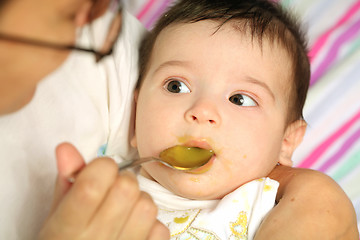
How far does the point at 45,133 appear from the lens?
50 cm

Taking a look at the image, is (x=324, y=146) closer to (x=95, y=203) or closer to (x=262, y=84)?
(x=262, y=84)

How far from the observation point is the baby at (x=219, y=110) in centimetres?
82

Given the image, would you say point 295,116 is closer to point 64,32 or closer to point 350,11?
point 350,11

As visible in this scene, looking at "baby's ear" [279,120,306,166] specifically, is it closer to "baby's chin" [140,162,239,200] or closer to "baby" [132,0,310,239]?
"baby" [132,0,310,239]

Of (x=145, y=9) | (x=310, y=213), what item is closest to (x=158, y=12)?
(x=145, y=9)

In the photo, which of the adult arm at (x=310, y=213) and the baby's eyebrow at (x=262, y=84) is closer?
the adult arm at (x=310, y=213)

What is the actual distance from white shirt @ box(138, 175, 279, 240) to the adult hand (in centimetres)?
31

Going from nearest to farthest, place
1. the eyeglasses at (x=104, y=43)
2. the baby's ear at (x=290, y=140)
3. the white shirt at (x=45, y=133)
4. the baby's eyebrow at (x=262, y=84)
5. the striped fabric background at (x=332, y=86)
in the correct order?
the eyeglasses at (x=104, y=43)
the white shirt at (x=45, y=133)
the baby's eyebrow at (x=262, y=84)
the baby's ear at (x=290, y=140)
the striped fabric background at (x=332, y=86)

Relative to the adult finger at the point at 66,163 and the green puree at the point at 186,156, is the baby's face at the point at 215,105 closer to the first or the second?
the green puree at the point at 186,156

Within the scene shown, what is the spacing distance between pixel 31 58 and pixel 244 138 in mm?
547

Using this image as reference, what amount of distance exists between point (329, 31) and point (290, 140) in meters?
0.46

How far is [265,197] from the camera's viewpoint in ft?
2.77

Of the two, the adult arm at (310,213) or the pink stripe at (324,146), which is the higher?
the adult arm at (310,213)

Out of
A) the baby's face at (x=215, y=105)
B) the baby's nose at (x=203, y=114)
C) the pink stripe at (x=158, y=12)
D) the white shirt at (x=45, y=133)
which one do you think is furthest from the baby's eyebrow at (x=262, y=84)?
the pink stripe at (x=158, y=12)
